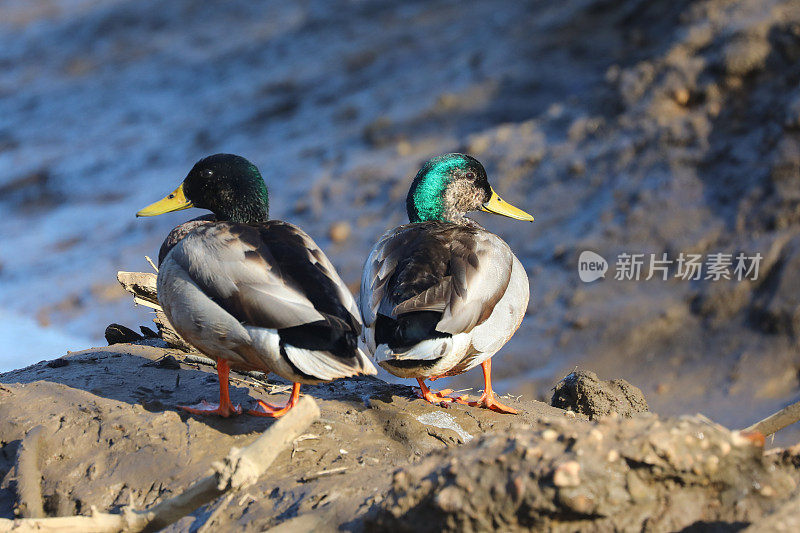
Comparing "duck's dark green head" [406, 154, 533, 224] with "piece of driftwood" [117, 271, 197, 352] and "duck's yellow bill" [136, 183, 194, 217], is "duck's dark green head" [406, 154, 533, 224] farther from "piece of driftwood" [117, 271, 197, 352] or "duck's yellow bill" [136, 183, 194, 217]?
"piece of driftwood" [117, 271, 197, 352]

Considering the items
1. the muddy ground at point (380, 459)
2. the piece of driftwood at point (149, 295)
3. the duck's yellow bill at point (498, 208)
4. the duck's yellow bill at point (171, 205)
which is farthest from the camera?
the duck's yellow bill at point (498, 208)

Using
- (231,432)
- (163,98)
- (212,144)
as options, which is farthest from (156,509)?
(163,98)

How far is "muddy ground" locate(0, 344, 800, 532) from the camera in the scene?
2.08m

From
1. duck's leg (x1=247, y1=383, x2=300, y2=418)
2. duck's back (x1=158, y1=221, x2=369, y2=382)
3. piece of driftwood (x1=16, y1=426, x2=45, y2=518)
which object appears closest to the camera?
piece of driftwood (x1=16, y1=426, x2=45, y2=518)

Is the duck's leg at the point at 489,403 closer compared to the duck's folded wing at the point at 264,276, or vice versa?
the duck's folded wing at the point at 264,276

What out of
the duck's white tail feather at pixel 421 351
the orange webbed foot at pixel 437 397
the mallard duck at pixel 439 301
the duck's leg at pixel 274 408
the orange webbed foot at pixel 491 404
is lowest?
the orange webbed foot at pixel 491 404

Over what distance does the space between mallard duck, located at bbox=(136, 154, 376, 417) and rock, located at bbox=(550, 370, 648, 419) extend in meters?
1.51

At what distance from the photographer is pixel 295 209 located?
9547 mm

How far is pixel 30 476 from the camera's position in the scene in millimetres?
3352

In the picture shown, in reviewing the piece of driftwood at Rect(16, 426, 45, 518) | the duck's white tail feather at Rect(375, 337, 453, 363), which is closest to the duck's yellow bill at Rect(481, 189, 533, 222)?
the duck's white tail feather at Rect(375, 337, 453, 363)

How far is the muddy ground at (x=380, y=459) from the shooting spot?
2.08 metres

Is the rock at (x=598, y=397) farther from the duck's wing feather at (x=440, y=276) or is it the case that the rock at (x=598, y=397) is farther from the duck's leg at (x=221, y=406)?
the duck's leg at (x=221, y=406)

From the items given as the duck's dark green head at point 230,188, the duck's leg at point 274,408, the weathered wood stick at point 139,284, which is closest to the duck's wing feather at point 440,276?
the duck's leg at point 274,408

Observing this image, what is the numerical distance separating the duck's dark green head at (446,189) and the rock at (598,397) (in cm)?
114
